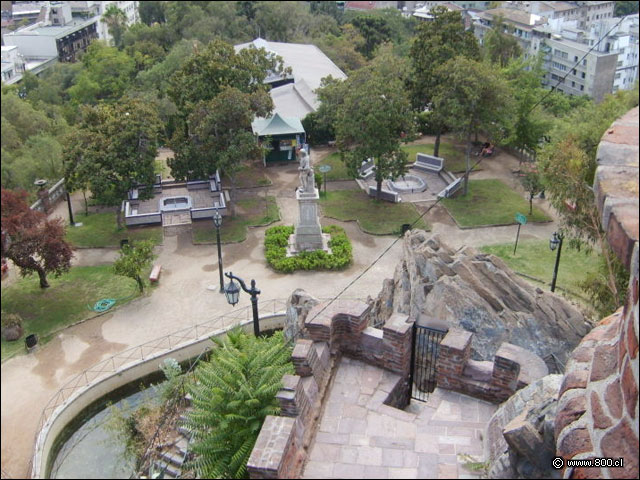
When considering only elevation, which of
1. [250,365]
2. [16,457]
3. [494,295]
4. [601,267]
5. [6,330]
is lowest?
[601,267]

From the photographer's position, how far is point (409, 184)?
1215 inches

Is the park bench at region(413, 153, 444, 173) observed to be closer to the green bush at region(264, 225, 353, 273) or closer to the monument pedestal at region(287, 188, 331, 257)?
the green bush at region(264, 225, 353, 273)

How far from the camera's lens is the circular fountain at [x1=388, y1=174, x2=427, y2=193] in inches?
1189

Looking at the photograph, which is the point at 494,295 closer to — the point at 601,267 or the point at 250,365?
the point at 601,267

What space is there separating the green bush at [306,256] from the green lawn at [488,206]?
565cm

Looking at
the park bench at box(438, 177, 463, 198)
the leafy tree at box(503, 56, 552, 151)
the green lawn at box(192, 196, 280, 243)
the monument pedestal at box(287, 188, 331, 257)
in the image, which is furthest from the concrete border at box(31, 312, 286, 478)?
the leafy tree at box(503, 56, 552, 151)

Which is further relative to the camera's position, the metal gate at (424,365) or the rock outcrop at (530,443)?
the metal gate at (424,365)


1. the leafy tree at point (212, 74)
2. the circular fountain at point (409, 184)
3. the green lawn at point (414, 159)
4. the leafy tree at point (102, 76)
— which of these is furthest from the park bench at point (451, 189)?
the leafy tree at point (102, 76)

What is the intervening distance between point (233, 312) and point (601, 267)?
11.3 metres

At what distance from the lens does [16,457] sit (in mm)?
5676

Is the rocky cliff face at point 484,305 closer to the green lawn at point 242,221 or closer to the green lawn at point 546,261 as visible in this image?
the green lawn at point 546,261

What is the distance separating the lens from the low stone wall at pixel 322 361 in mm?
7383

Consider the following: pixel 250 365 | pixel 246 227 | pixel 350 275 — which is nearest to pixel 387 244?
pixel 350 275

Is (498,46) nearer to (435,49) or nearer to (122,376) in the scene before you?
(435,49)
